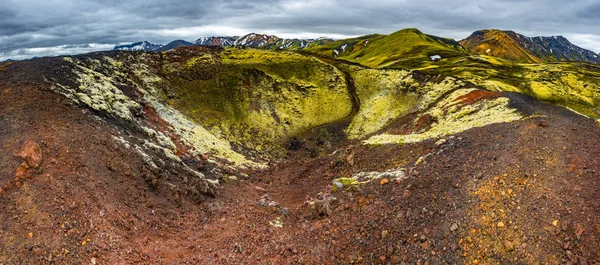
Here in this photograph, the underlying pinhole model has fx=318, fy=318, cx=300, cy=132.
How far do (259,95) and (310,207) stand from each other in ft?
134

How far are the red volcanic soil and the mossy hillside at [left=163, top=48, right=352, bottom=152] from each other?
22941 mm

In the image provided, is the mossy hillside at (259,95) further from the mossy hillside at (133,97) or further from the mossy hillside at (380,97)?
the mossy hillside at (133,97)

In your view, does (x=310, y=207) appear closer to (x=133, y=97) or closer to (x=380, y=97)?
(x=133, y=97)

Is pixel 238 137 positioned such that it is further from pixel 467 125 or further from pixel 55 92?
pixel 467 125

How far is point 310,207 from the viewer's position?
25.5 metres

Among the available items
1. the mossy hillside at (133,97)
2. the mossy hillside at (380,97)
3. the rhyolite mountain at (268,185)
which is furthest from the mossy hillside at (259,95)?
the mossy hillside at (133,97)

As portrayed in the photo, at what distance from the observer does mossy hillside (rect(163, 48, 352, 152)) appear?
5278 cm

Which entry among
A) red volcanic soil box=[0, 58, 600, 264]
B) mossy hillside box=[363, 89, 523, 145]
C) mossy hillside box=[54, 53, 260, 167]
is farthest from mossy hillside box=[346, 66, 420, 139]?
red volcanic soil box=[0, 58, 600, 264]

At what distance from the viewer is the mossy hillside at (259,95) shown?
52.8m

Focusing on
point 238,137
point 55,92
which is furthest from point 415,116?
point 55,92

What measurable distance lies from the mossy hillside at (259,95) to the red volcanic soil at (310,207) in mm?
22941

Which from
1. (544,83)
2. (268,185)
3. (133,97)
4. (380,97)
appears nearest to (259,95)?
(380,97)

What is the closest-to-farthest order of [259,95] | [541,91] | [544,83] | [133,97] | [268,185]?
[268,185] → [133,97] → [259,95] → [541,91] → [544,83]

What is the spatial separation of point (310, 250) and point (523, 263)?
36.8 ft
